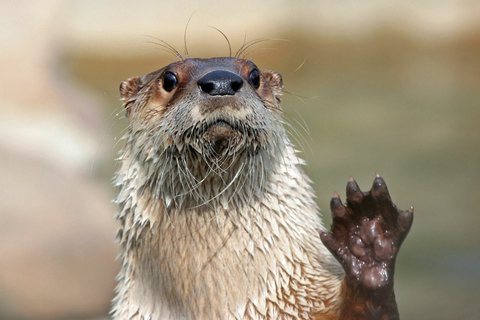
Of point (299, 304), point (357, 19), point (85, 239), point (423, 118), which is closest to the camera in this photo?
point (299, 304)

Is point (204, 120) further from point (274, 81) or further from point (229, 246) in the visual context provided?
point (274, 81)

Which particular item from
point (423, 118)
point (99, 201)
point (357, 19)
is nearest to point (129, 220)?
point (99, 201)

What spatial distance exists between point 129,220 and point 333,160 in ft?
18.9

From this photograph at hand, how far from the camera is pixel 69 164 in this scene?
5.87 metres

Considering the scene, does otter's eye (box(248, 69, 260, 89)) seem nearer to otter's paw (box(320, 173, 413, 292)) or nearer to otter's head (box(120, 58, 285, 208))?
otter's head (box(120, 58, 285, 208))

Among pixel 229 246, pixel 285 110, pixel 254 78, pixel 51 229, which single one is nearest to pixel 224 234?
pixel 229 246

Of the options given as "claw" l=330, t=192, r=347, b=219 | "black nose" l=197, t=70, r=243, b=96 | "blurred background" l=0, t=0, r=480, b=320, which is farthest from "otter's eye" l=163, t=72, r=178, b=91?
"blurred background" l=0, t=0, r=480, b=320

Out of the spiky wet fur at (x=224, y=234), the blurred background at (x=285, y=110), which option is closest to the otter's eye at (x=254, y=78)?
the spiky wet fur at (x=224, y=234)

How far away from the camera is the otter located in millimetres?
2102

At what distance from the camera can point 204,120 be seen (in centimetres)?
208

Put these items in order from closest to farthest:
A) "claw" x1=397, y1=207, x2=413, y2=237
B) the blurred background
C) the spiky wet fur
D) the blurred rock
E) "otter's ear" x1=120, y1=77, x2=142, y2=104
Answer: "claw" x1=397, y1=207, x2=413, y2=237
the spiky wet fur
"otter's ear" x1=120, y1=77, x2=142, y2=104
the blurred rock
the blurred background

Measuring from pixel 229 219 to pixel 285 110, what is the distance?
6.45 meters

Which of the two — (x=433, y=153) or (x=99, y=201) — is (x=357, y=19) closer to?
(x=433, y=153)

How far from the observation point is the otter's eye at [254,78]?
236 centimetres
